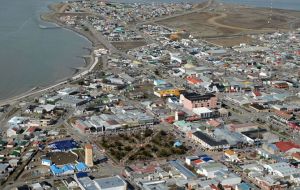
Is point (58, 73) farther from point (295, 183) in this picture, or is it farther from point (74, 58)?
point (295, 183)

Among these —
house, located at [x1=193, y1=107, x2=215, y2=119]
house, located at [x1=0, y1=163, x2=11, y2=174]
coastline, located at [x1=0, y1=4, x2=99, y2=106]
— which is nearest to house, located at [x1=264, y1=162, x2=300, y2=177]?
house, located at [x1=193, y1=107, x2=215, y2=119]

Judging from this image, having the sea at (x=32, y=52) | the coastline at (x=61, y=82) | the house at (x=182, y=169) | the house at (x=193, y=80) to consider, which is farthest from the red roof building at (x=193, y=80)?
the house at (x=182, y=169)

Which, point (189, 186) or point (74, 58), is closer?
point (189, 186)

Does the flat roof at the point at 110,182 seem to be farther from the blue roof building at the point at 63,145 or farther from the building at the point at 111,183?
the blue roof building at the point at 63,145

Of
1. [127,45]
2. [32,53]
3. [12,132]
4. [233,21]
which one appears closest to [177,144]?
[12,132]

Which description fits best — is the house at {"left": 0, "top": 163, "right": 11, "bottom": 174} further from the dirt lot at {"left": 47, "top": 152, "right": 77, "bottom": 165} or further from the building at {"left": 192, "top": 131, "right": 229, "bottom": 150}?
the building at {"left": 192, "top": 131, "right": 229, "bottom": 150}

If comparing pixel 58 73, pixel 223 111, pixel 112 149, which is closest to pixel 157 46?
pixel 58 73

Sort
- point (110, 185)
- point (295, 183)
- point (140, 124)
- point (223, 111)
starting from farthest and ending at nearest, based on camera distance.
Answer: point (223, 111) < point (140, 124) < point (295, 183) < point (110, 185)
